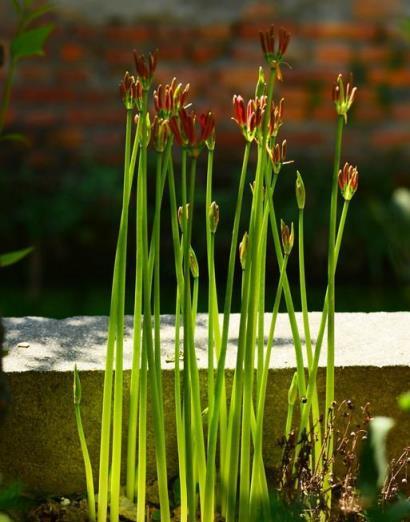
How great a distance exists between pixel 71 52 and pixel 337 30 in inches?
50.8

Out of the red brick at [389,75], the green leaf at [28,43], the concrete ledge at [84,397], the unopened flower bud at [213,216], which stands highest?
the red brick at [389,75]

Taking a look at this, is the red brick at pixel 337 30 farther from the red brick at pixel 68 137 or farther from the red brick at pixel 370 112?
the red brick at pixel 68 137

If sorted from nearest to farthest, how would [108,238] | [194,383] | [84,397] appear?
[194,383]
[84,397]
[108,238]

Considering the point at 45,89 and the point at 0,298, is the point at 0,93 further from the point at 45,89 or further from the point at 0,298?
the point at 0,298

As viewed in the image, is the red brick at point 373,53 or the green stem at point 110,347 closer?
the green stem at point 110,347

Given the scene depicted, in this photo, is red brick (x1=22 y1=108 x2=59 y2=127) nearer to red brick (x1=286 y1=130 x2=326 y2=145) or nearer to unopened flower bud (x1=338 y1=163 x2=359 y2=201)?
red brick (x1=286 y1=130 x2=326 y2=145)

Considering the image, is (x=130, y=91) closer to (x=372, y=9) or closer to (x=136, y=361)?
(x=136, y=361)

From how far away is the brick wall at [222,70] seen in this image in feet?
16.4

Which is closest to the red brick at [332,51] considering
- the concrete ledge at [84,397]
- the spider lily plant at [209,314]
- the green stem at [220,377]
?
the concrete ledge at [84,397]

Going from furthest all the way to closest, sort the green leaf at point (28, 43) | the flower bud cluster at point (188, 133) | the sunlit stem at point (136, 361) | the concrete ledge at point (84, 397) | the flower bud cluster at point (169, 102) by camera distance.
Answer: the concrete ledge at point (84, 397) < the sunlit stem at point (136, 361) < the flower bud cluster at point (169, 102) < the flower bud cluster at point (188, 133) < the green leaf at point (28, 43)

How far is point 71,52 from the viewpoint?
16.5 feet

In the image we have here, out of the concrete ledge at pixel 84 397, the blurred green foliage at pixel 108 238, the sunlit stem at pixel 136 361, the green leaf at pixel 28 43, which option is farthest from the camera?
the blurred green foliage at pixel 108 238

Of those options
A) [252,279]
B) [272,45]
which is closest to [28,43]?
[272,45]

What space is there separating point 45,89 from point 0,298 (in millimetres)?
1258
